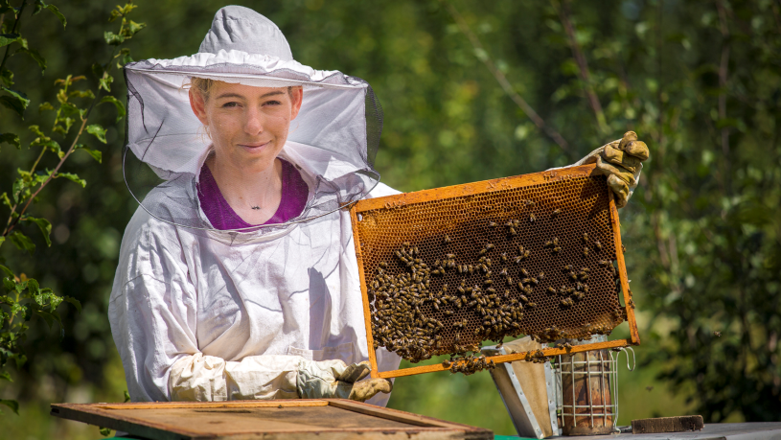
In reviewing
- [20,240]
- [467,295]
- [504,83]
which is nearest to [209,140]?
[20,240]

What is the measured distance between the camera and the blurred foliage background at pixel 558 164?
4.50 m

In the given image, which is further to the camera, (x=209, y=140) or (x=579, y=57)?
(x=579, y=57)

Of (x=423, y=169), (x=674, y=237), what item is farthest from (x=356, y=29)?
(x=674, y=237)

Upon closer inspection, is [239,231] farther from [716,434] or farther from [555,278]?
[716,434]

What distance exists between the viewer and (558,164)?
16.6 feet

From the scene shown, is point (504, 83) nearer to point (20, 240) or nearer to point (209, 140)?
point (209, 140)

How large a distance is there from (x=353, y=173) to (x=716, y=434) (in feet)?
5.61

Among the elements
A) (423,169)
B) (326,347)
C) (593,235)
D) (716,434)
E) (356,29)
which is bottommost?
(716,434)

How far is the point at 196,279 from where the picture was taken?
2709 mm

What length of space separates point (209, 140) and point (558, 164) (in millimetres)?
3067

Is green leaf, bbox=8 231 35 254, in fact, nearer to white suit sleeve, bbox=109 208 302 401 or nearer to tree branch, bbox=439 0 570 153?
white suit sleeve, bbox=109 208 302 401

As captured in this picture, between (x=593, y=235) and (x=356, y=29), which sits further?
(x=356, y=29)

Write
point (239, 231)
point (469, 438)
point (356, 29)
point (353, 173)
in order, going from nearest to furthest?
point (469, 438)
point (239, 231)
point (353, 173)
point (356, 29)

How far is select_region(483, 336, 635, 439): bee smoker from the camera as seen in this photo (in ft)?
8.18
